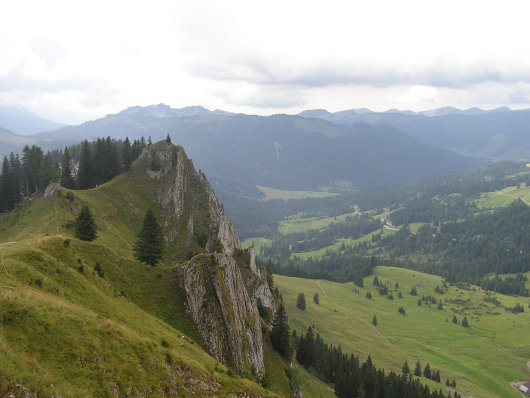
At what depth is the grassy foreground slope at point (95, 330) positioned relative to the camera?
86.4 feet

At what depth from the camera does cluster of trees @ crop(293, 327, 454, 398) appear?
4065 inches

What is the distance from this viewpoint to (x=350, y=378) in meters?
104

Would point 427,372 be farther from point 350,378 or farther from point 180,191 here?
point 180,191

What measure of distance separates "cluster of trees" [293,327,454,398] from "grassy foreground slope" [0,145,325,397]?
32075mm

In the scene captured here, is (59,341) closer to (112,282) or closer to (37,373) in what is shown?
(37,373)

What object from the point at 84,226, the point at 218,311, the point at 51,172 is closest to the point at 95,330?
the point at 218,311

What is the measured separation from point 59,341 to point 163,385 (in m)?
10.7

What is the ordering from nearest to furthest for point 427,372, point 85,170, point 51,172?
1. point 51,172
2. point 85,170
3. point 427,372

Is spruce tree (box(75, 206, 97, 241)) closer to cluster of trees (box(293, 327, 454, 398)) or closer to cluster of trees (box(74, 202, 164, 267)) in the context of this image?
cluster of trees (box(74, 202, 164, 267))

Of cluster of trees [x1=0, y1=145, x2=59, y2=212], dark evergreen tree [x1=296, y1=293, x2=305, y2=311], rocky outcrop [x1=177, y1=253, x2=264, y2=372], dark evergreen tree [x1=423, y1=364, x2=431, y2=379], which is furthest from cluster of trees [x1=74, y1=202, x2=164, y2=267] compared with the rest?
dark evergreen tree [x1=423, y1=364, x2=431, y2=379]

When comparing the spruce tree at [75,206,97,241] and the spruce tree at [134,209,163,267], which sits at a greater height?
the spruce tree at [75,206,97,241]

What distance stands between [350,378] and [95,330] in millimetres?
91636

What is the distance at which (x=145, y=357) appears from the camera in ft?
113

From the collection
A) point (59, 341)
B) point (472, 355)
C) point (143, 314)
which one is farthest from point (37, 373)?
point (472, 355)
